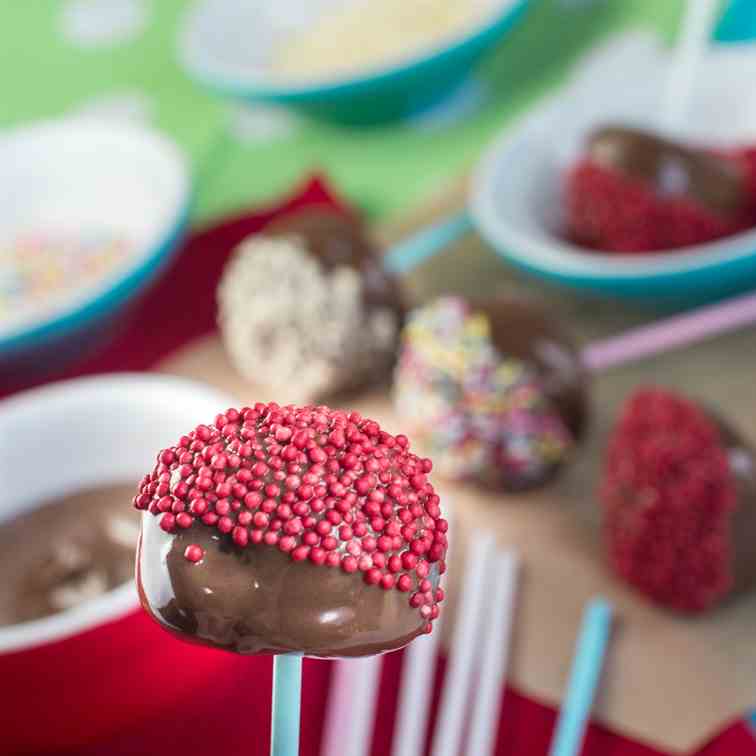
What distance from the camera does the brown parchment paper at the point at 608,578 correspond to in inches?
21.8

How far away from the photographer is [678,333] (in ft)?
2.52

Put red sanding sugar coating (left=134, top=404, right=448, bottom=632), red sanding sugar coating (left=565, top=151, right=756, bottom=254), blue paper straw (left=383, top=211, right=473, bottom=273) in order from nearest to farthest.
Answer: red sanding sugar coating (left=134, top=404, right=448, bottom=632) → red sanding sugar coating (left=565, top=151, right=756, bottom=254) → blue paper straw (left=383, top=211, right=473, bottom=273)

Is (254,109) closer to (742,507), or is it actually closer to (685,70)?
(685,70)

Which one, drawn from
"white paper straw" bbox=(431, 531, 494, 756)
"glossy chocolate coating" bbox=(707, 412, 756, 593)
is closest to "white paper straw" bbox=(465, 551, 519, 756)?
"white paper straw" bbox=(431, 531, 494, 756)

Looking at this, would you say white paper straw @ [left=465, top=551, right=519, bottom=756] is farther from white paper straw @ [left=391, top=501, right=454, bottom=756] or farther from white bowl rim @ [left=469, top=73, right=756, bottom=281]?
white bowl rim @ [left=469, top=73, right=756, bottom=281]

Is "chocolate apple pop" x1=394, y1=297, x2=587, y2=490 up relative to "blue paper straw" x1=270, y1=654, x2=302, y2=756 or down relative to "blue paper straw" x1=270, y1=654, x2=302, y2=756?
down

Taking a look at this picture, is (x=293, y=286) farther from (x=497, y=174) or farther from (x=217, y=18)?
(x=217, y=18)

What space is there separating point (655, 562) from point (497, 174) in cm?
37

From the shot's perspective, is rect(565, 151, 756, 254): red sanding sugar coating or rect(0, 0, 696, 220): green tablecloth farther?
rect(0, 0, 696, 220): green tablecloth

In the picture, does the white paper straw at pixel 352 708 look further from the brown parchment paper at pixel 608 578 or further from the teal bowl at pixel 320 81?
the teal bowl at pixel 320 81

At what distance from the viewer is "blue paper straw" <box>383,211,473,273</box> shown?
0.89 meters

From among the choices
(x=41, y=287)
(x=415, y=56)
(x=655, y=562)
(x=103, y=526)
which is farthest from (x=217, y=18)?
(x=655, y=562)

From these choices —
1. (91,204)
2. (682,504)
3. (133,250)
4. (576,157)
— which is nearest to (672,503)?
(682,504)

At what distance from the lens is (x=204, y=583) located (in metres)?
0.31
